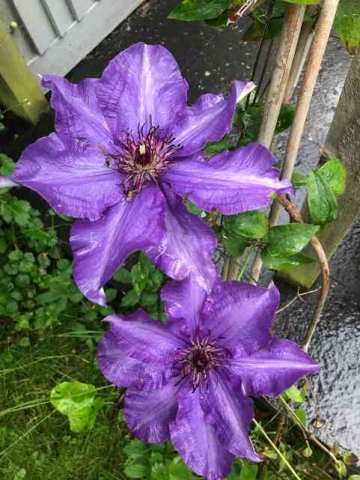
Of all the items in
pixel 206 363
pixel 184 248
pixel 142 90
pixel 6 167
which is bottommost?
pixel 6 167

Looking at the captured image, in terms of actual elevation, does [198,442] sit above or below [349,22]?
below

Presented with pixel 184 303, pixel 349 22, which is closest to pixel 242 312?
pixel 184 303

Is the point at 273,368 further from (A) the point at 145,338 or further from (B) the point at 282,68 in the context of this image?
(B) the point at 282,68

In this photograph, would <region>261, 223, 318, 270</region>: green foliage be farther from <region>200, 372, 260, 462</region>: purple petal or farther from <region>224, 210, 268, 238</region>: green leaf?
<region>200, 372, 260, 462</region>: purple petal

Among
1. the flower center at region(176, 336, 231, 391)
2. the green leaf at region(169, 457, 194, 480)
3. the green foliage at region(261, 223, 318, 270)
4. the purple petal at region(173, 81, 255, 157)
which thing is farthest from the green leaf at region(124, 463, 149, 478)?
the purple petal at region(173, 81, 255, 157)

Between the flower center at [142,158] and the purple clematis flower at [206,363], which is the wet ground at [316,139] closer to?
the purple clematis flower at [206,363]

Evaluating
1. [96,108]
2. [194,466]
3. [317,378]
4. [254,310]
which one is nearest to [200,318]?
[254,310]
